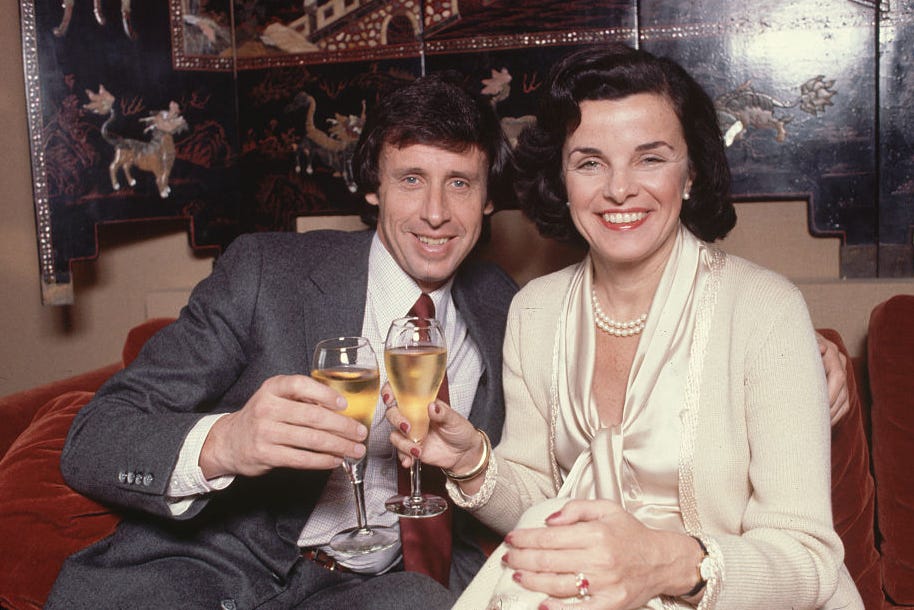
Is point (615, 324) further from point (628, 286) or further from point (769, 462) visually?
point (769, 462)

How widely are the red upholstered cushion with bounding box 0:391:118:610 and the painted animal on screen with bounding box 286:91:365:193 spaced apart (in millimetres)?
1858

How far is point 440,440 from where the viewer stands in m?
1.70

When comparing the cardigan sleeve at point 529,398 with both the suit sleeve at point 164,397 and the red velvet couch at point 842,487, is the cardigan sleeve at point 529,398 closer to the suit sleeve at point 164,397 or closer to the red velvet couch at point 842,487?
the suit sleeve at point 164,397

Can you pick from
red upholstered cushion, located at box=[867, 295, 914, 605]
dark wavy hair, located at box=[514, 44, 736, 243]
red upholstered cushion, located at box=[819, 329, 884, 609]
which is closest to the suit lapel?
dark wavy hair, located at box=[514, 44, 736, 243]

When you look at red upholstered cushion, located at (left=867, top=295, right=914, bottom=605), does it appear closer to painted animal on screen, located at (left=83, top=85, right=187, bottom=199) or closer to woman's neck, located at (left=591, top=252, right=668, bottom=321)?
woman's neck, located at (left=591, top=252, right=668, bottom=321)

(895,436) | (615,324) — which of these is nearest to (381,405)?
(615,324)

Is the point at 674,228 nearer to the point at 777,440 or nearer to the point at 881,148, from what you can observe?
the point at 777,440

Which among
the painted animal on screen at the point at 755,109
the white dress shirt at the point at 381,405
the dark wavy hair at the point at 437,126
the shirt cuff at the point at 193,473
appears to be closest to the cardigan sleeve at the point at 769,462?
the white dress shirt at the point at 381,405

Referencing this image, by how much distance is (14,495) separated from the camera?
1.85 m

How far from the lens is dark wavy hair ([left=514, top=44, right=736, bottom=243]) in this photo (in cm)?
180

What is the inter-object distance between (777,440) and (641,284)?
1.62 feet

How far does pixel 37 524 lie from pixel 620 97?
1.57 metres

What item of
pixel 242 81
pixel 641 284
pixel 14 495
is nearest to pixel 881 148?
pixel 641 284

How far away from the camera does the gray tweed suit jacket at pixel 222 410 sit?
175 cm
